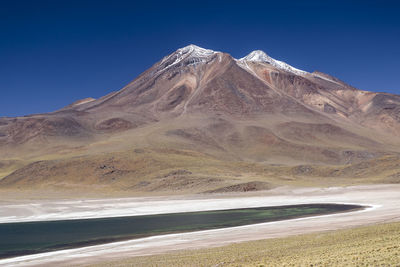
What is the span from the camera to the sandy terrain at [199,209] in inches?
1104

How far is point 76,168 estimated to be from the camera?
112 metres

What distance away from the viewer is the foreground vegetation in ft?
52.2

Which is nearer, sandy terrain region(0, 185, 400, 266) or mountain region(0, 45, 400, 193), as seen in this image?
sandy terrain region(0, 185, 400, 266)

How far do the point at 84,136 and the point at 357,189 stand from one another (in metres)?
142

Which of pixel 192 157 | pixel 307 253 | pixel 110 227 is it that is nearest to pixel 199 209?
pixel 110 227

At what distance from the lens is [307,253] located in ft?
62.7

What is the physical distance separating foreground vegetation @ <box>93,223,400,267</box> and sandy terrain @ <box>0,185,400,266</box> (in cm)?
393

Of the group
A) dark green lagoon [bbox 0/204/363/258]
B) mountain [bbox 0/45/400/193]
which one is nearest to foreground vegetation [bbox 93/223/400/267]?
dark green lagoon [bbox 0/204/363/258]

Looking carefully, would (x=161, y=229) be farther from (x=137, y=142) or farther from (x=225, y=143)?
(x=225, y=143)

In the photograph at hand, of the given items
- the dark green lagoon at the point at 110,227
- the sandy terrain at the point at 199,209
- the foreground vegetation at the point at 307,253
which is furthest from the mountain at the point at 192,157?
the foreground vegetation at the point at 307,253

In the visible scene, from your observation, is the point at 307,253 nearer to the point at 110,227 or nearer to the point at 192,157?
the point at 110,227

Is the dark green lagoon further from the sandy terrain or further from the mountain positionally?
the mountain

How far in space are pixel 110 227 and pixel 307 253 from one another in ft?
88.6

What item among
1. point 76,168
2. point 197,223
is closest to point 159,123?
point 76,168
